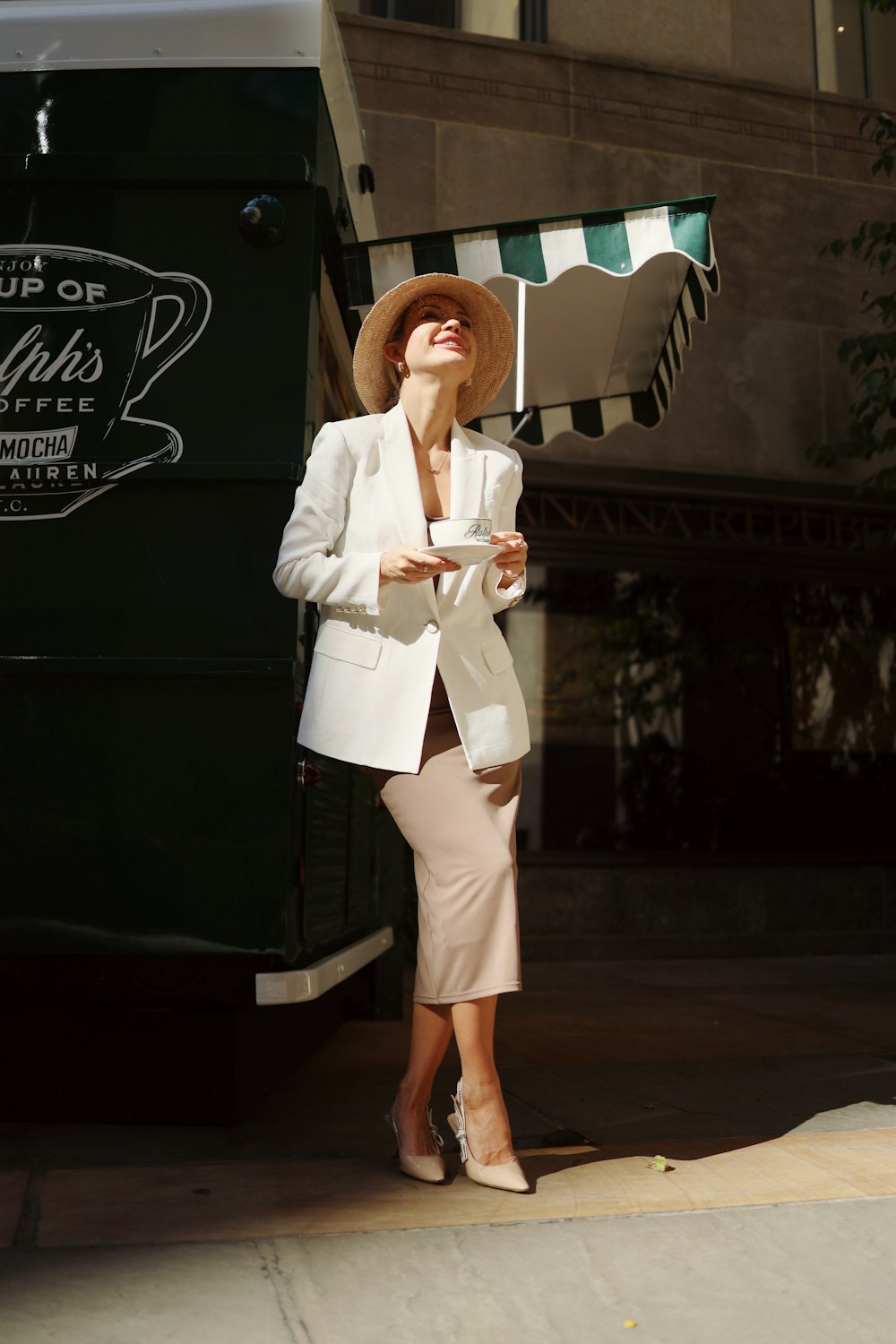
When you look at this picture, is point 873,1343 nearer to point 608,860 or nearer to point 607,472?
point 608,860

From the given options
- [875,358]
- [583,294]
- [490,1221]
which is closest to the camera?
[490,1221]

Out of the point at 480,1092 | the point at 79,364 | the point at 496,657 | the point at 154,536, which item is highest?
the point at 79,364

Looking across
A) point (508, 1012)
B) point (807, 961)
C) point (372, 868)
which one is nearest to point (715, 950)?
point (807, 961)

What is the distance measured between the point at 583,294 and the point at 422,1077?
3165 millimetres

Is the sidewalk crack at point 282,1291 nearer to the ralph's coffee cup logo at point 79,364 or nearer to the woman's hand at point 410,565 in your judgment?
the woman's hand at point 410,565

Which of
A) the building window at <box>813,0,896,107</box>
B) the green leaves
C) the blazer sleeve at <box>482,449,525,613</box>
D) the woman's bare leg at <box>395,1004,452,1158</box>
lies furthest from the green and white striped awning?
the building window at <box>813,0,896,107</box>

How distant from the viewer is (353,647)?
3033 mm

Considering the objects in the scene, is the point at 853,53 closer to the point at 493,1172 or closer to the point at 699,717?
the point at 699,717

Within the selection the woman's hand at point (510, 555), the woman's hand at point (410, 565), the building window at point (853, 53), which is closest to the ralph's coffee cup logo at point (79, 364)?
the woman's hand at point (410, 565)

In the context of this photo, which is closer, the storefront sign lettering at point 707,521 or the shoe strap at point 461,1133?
the shoe strap at point 461,1133

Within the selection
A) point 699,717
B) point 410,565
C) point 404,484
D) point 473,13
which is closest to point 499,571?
point 404,484

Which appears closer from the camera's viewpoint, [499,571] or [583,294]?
[499,571]

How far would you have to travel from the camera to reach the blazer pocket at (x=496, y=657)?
3.12 meters

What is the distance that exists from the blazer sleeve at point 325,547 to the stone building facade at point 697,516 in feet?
19.3
